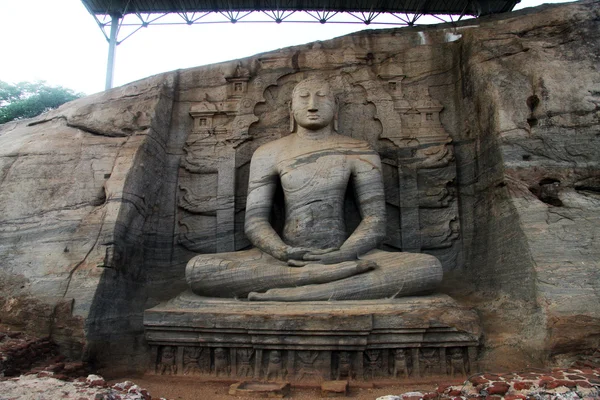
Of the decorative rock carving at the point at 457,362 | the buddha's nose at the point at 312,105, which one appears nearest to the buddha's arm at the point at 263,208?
the buddha's nose at the point at 312,105

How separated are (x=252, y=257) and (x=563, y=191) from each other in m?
3.42

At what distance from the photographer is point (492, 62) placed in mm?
6430

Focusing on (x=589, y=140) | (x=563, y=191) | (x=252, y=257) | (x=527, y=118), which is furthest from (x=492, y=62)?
(x=252, y=257)

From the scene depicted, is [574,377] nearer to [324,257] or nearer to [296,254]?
[324,257]

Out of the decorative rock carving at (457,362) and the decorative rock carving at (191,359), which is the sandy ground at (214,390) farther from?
the decorative rock carving at (457,362)

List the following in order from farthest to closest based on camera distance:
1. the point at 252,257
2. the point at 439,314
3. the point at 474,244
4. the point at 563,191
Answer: the point at 474,244, the point at 252,257, the point at 563,191, the point at 439,314

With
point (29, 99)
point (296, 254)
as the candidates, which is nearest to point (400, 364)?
point (296, 254)

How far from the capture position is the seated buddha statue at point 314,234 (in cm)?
518

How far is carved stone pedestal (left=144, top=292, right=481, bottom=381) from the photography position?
4684mm

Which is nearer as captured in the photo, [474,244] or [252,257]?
[252,257]

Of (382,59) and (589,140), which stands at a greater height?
(382,59)

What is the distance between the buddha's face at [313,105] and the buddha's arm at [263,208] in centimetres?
63

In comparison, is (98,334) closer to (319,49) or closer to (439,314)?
(439,314)

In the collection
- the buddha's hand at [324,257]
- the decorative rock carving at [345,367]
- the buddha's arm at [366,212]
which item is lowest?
the decorative rock carving at [345,367]
